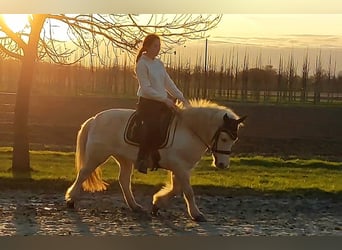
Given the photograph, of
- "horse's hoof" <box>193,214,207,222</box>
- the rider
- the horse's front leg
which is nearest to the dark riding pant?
the rider

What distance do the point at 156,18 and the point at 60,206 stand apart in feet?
4.03

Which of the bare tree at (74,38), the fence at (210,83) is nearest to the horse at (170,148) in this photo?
the fence at (210,83)

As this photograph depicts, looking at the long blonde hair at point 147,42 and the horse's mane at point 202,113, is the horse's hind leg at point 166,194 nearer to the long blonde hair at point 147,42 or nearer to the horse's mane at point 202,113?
the horse's mane at point 202,113

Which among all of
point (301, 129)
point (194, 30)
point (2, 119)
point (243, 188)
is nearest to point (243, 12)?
point (194, 30)

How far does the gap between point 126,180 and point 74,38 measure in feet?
2.81

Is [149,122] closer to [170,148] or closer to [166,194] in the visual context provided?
[170,148]

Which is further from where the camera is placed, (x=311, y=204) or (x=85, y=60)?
(x=311, y=204)

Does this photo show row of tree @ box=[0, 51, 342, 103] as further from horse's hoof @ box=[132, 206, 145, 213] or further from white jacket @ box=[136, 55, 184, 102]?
horse's hoof @ box=[132, 206, 145, 213]

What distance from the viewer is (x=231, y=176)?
5.08m

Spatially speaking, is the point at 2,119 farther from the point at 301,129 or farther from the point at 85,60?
the point at 301,129

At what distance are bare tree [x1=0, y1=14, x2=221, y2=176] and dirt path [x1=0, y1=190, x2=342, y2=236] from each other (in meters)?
0.27

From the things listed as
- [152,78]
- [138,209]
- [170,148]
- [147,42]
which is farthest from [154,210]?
[147,42]

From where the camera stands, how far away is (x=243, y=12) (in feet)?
15.2

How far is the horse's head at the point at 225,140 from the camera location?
15.5 ft
